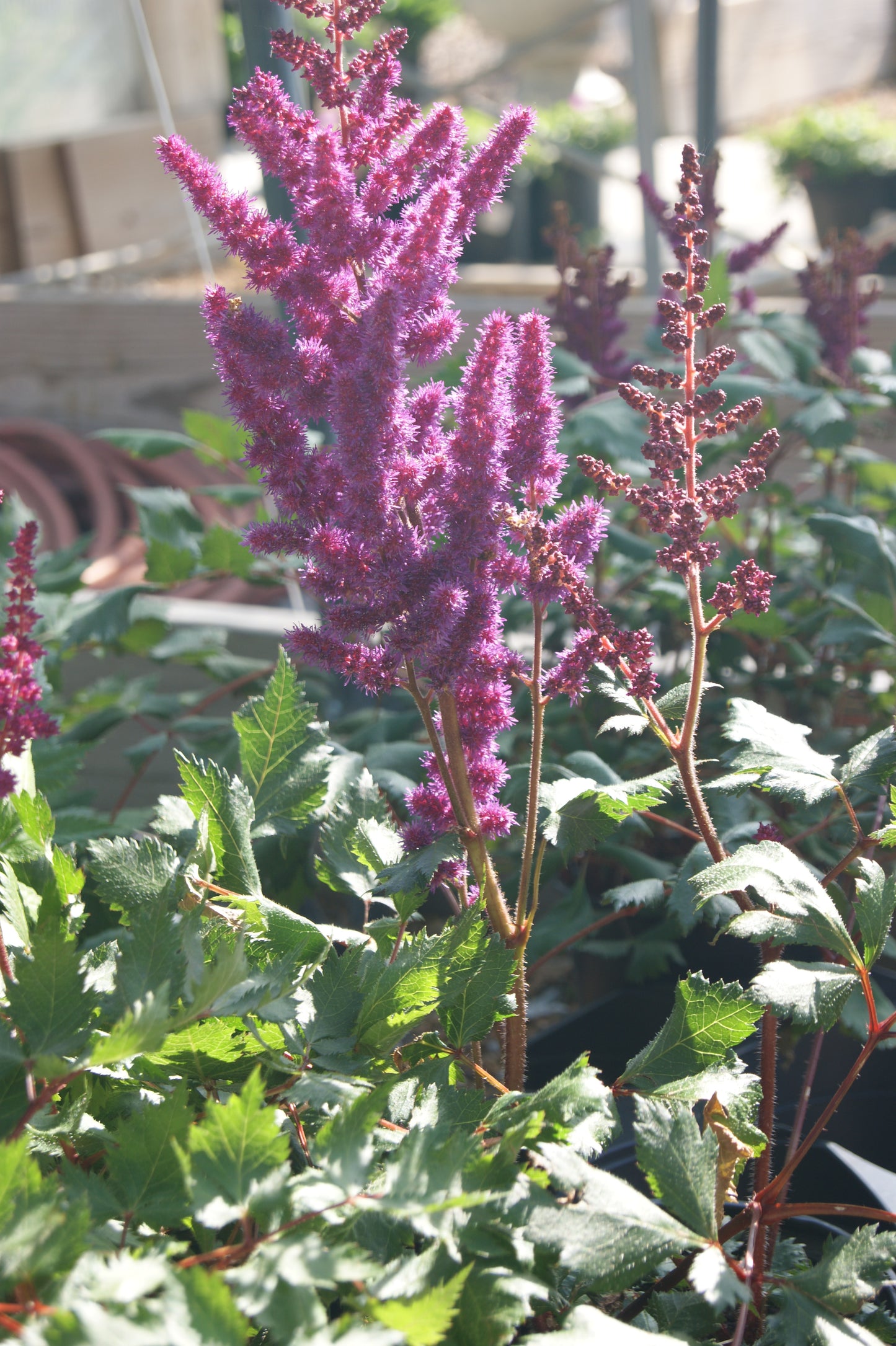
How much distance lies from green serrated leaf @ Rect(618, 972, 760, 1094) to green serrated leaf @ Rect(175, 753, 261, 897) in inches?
9.4

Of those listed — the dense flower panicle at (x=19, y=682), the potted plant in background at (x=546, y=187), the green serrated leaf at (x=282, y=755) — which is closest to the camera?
the dense flower panicle at (x=19, y=682)

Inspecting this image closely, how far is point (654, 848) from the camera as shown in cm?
116

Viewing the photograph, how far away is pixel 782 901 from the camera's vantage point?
620 millimetres

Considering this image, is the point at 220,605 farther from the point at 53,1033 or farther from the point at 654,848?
the point at 53,1033

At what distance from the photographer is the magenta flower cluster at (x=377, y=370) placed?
60cm

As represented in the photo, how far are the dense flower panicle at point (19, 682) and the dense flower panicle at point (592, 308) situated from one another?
83 cm

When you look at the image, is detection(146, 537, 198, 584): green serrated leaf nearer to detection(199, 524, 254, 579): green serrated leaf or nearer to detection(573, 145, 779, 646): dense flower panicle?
detection(199, 524, 254, 579): green serrated leaf

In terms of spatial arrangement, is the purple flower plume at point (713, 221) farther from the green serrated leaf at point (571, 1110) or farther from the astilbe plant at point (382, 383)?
the green serrated leaf at point (571, 1110)

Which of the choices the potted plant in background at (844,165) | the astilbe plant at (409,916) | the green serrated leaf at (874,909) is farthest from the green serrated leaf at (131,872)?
the potted plant in background at (844,165)

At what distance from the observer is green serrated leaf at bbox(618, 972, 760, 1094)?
2.12 ft

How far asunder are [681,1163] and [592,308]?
3.04ft

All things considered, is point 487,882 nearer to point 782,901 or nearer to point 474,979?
point 474,979

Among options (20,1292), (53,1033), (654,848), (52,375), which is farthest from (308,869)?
(52,375)

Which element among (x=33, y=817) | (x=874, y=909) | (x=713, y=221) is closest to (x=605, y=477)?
(x=874, y=909)
